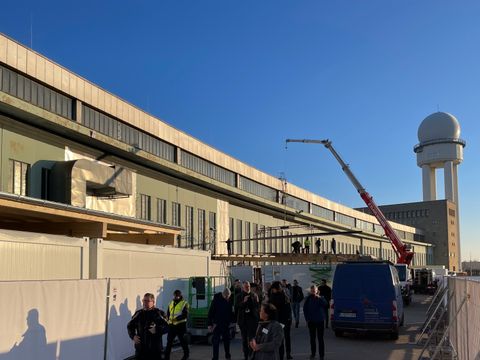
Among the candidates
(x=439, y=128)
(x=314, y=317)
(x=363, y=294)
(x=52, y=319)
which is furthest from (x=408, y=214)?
(x=52, y=319)

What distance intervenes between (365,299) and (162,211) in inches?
805

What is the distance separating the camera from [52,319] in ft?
31.4

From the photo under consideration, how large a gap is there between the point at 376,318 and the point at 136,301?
7.72m

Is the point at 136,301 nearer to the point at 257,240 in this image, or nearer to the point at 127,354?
the point at 127,354

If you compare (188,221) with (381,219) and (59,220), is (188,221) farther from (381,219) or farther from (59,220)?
(59,220)

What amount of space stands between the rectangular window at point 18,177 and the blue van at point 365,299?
1348 centimetres

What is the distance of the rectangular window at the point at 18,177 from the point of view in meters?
22.3

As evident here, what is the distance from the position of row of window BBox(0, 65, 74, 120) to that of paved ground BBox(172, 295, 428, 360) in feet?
42.7

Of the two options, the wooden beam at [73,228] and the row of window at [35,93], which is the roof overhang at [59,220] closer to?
the wooden beam at [73,228]

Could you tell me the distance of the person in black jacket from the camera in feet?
28.1

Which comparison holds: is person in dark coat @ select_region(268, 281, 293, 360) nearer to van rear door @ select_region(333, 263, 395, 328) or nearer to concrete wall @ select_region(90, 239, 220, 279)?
van rear door @ select_region(333, 263, 395, 328)

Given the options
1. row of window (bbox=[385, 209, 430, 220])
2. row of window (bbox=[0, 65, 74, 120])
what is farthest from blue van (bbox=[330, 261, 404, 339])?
row of window (bbox=[385, 209, 430, 220])

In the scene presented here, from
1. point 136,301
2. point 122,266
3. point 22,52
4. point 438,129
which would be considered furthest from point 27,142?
point 438,129

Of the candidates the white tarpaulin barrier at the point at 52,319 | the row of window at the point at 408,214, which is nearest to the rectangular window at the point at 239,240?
the white tarpaulin barrier at the point at 52,319
